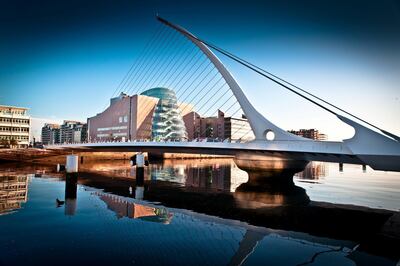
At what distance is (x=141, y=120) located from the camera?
333 ft

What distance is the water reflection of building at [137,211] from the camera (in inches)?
535

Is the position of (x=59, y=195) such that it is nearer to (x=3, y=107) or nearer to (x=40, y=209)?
(x=40, y=209)

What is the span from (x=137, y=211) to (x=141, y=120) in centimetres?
8936

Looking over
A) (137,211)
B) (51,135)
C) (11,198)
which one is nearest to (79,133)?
(51,135)

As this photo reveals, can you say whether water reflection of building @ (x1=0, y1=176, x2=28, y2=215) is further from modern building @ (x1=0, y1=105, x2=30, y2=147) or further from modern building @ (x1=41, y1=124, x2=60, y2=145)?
modern building @ (x1=41, y1=124, x2=60, y2=145)

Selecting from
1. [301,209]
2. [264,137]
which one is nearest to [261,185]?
[264,137]

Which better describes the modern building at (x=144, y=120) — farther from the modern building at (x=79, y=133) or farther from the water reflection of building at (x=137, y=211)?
the water reflection of building at (x=137, y=211)

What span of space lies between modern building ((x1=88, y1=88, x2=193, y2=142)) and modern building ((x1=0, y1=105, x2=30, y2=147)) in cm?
3066

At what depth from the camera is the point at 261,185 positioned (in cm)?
2794

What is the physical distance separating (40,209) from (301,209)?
15841 millimetres

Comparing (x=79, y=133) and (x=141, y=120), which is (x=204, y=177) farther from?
(x=79, y=133)

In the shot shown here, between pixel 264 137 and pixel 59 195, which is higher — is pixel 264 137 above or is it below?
above

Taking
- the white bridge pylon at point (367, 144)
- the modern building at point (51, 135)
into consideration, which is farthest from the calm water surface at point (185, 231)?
the modern building at point (51, 135)

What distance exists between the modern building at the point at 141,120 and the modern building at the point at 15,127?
1207 inches
